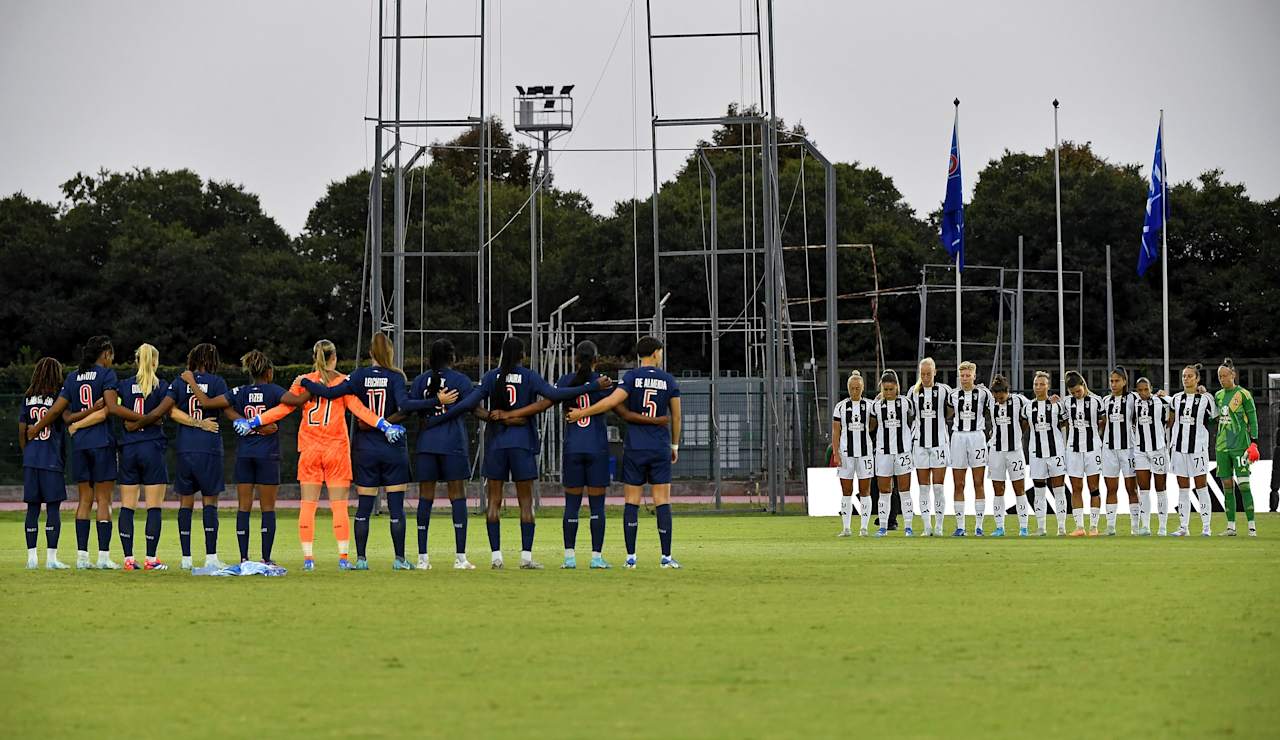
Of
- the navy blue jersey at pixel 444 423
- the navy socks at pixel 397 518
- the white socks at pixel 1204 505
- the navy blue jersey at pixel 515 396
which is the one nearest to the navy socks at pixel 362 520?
the navy socks at pixel 397 518

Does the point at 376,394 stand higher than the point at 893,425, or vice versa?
the point at 376,394

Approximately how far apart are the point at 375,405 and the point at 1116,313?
55.5m

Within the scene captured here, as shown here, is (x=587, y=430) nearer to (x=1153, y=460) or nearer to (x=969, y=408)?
(x=969, y=408)

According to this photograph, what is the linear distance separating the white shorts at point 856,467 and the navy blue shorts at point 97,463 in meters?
9.80

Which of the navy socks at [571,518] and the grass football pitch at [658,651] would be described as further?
the navy socks at [571,518]

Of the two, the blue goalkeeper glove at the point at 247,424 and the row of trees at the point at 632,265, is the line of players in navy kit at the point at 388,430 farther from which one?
the row of trees at the point at 632,265

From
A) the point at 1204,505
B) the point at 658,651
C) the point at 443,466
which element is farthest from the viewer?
the point at 1204,505

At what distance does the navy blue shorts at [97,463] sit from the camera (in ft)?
55.1

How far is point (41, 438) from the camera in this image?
16969 mm

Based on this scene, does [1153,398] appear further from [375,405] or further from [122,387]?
[122,387]

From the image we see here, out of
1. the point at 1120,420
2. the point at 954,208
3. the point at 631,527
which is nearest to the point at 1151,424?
the point at 1120,420

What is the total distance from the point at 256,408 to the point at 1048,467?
38.3 ft

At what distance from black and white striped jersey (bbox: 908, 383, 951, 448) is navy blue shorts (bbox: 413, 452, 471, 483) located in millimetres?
8551

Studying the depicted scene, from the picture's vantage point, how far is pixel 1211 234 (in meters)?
67.8
